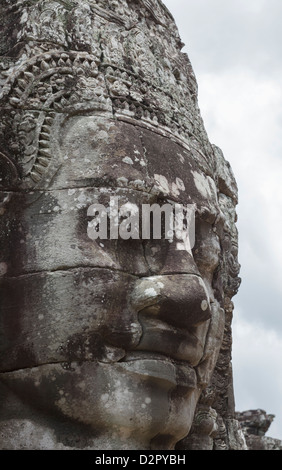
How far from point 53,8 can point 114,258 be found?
1.66 meters

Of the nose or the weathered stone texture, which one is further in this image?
the weathered stone texture

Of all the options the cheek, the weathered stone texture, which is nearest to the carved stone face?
the cheek

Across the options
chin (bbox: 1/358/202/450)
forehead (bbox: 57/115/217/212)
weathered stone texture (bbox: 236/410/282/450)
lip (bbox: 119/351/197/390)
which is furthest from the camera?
weathered stone texture (bbox: 236/410/282/450)

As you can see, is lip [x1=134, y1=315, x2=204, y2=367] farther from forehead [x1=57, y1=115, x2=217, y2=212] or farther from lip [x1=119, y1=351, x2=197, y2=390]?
forehead [x1=57, y1=115, x2=217, y2=212]

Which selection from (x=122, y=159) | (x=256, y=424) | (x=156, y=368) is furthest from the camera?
(x=256, y=424)

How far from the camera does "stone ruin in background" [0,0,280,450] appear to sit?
3.93m

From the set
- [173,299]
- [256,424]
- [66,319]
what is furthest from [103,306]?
[256,424]

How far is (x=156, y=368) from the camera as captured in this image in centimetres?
403

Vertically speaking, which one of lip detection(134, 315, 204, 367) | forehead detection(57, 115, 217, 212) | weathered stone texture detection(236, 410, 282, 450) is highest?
forehead detection(57, 115, 217, 212)

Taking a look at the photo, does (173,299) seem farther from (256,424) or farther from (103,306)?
(256,424)

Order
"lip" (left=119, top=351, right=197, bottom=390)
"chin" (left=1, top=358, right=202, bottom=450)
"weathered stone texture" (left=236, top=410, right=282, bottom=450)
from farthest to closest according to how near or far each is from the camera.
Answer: "weathered stone texture" (left=236, top=410, right=282, bottom=450)
"lip" (left=119, top=351, right=197, bottom=390)
"chin" (left=1, top=358, right=202, bottom=450)

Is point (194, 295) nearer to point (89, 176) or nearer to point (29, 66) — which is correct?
point (89, 176)

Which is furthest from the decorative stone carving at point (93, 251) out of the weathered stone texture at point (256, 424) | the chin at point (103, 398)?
the weathered stone texture at point (256, 424)

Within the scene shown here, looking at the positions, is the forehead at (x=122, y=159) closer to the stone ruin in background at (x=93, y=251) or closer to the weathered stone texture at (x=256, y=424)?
the stone ruin in background at (x=93, y=251)
